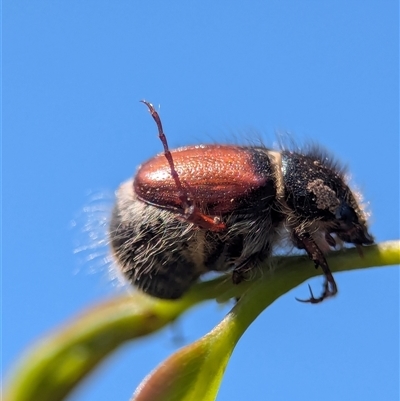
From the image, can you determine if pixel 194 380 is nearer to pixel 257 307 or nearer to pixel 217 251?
pixel 257 307

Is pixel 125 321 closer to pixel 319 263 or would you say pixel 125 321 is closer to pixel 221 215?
pixel 221 215

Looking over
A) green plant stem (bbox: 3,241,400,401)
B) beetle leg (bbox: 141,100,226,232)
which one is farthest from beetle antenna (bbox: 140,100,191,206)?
green plant stem (bbox: 3,241,400,401)

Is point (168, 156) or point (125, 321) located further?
point (125, 321)

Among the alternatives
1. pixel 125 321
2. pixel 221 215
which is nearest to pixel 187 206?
pixel 221 215

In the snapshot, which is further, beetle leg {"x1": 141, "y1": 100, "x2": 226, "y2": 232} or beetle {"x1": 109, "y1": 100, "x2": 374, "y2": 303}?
beetle {"x1": 109, "y1": 100, "x2": 374, "y2": 303}

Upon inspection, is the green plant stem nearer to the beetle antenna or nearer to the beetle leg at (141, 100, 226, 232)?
the beetle leg at (141, 100, 226, 232)

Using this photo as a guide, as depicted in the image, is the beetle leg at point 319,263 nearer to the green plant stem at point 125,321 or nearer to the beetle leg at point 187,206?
the green plant stem at point 125,321

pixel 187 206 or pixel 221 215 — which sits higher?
pixel 187 206

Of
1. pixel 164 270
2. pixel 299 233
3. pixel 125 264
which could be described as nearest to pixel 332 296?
pixel 299 233
